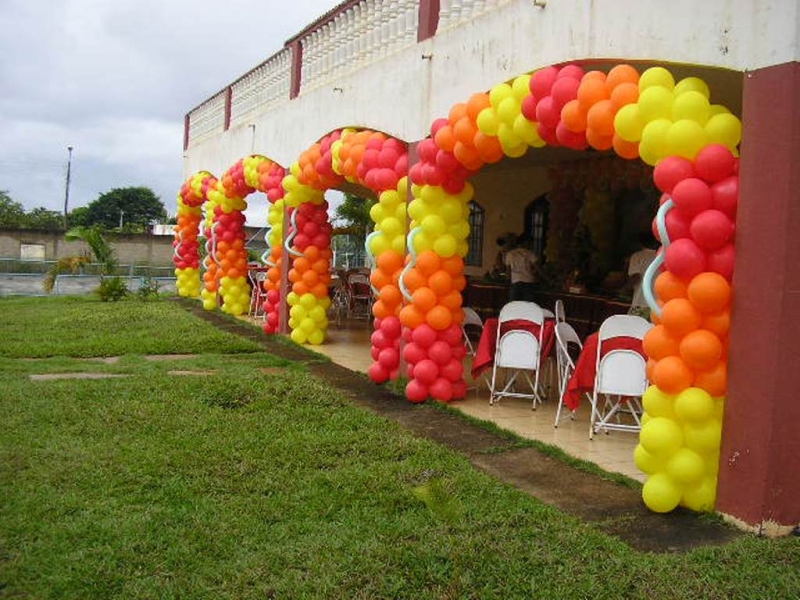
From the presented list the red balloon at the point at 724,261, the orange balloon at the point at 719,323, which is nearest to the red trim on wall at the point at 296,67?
the red balloon at the point at 724,261

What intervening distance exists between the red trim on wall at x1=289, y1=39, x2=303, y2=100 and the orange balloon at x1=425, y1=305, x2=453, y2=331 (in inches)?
236

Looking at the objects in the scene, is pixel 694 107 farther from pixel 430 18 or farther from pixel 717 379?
pixel 430 18

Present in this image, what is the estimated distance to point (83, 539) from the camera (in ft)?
13.3

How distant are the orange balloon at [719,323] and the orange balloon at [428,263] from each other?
3.33 metres

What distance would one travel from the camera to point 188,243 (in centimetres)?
1973

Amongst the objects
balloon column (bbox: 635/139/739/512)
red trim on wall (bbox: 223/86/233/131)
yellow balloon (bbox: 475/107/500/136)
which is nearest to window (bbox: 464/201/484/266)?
red trim on wall (bbox: 223/86/233/131)

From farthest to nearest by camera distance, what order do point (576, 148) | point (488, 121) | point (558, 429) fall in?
point (558, 429) → point (488, 121) → point (576, 148)

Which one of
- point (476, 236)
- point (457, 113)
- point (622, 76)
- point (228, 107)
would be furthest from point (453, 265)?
point (228, 107)

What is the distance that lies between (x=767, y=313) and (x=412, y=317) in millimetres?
3838

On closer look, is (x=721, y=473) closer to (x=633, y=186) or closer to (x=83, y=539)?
(x=83, y=539)

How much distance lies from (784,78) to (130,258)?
97.9 feet

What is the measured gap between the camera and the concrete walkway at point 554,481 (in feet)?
14.3

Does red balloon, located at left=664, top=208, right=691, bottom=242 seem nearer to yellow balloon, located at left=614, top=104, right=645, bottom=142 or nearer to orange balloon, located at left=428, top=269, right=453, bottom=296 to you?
yellow balloon, located at left=614, top=104, right=645, bottom=142

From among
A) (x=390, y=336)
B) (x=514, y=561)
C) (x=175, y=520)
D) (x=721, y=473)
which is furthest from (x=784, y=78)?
(x=390, y=336)
